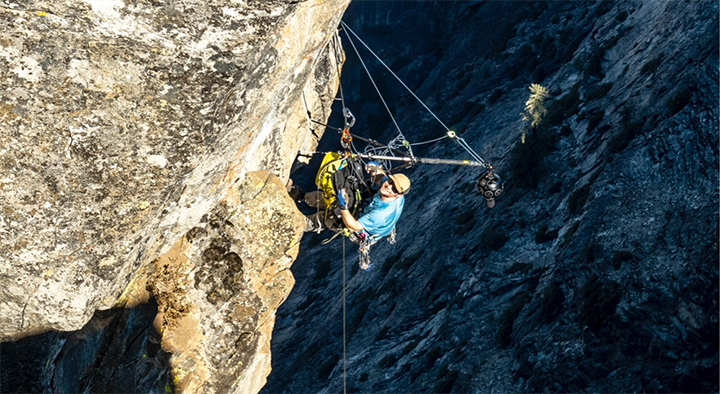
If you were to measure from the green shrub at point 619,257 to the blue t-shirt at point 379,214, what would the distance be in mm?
7442

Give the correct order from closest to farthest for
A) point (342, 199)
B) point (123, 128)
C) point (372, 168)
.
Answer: point (123, 128)
point (342, 199)
point (372, 168)

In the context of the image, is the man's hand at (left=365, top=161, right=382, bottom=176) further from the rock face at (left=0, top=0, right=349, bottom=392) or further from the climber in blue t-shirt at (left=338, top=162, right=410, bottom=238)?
the rock face at (left=0, top=0, right=349, bottom=392)

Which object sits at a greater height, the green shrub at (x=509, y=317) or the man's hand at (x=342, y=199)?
the man's hand at (x=342, y=199)

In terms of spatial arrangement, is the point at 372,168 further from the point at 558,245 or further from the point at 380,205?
the point at 558,245

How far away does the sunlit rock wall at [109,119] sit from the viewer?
8680mm

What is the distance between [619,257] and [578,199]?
354cm

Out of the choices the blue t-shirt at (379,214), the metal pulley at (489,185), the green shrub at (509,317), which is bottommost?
the green shrub at (509,317)

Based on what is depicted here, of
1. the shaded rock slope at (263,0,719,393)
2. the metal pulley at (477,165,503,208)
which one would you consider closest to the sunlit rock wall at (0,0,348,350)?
the metal pulley at (477,165,503,208)

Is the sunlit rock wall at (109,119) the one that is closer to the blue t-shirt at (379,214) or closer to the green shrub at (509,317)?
the blue t-shirt at (379,214)

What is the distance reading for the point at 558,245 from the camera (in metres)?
19.2

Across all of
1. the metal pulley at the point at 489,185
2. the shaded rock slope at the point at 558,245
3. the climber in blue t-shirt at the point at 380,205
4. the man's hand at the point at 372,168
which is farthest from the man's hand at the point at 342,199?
the metal pulley at the point at 489,185

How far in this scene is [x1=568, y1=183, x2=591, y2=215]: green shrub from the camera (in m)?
19.4

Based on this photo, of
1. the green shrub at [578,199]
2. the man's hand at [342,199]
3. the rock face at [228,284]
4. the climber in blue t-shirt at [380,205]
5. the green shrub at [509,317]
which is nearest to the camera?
the climber in blue t-shirt at [380,205]

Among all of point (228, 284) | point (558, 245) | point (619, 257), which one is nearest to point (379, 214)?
point (228, 284)
